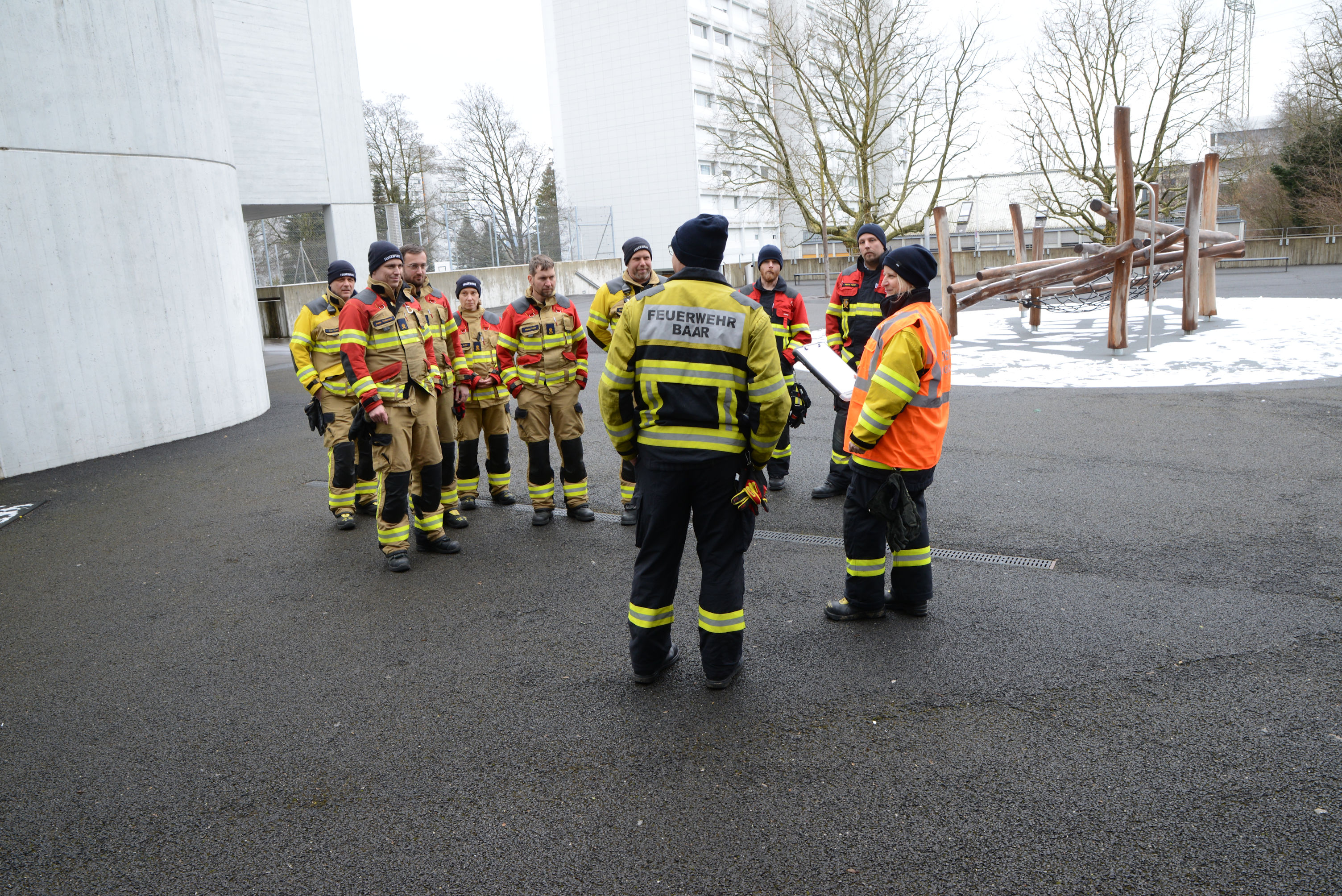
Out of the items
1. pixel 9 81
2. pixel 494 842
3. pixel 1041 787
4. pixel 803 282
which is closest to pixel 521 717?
pixel 494 842

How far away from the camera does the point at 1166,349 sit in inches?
544

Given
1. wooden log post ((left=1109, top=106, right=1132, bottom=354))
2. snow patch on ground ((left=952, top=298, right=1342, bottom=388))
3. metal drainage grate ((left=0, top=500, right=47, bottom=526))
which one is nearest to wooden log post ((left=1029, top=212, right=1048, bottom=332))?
snow patch on ground ((left=952, top=298, right=1342, bottom=388))

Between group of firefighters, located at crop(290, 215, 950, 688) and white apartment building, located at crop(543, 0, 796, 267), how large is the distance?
50.6m

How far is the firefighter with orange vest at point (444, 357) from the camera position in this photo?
6320mm

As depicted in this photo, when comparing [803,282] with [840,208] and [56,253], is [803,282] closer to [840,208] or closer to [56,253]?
[840,208]

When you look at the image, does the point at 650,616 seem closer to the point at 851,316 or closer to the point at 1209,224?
the point at 851,316

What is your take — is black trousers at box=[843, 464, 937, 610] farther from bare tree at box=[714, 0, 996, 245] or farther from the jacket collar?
bare tree at box=[714, 0, 996, 245]

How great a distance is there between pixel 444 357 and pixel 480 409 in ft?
3.10

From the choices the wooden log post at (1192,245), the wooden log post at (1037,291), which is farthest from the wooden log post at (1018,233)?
the wooden log post at (1192,245)

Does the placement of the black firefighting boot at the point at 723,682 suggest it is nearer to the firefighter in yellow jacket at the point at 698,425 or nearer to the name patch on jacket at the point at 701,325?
the firefighter in yellow jacket at the point at 698,425

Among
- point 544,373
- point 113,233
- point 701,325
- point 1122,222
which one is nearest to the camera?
point 701,325

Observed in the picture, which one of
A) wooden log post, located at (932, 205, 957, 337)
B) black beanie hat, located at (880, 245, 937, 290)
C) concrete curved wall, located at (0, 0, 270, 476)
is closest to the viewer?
black beanie hat, located at (880, 245, 937, 290)

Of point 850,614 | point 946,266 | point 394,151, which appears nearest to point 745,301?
point 850,614

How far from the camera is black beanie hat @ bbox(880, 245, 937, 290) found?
4390mm
